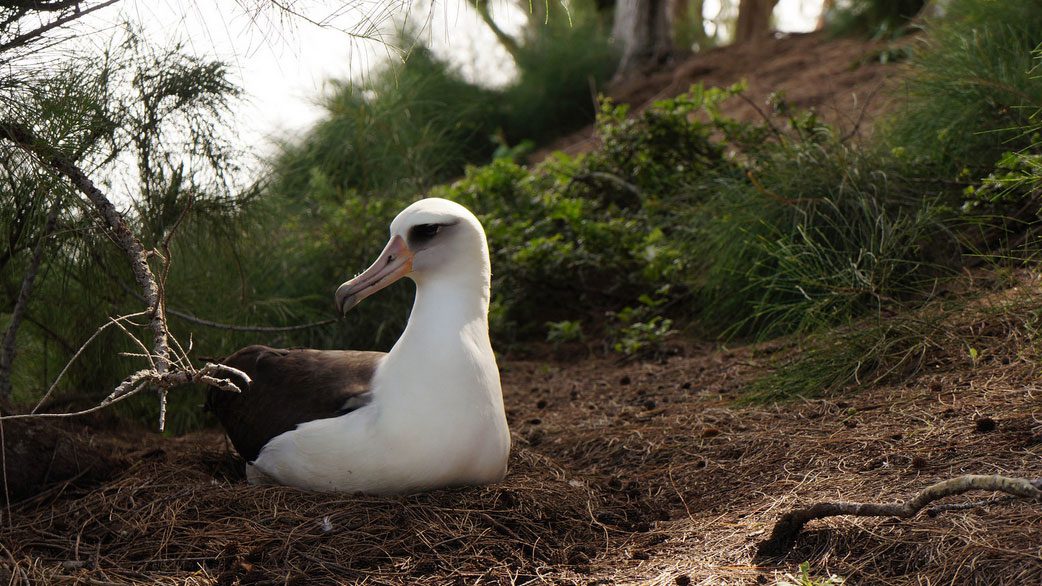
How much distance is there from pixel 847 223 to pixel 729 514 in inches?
105

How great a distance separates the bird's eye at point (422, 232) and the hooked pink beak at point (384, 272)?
0.05 m

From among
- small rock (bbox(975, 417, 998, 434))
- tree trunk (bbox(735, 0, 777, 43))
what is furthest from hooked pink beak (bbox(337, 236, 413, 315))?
tree trunk (bbox(735, 0, 777, 43))

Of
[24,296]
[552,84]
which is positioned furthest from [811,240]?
[552,84]

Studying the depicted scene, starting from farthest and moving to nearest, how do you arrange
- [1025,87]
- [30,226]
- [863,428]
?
[1025,87], [30,226], [863,428]

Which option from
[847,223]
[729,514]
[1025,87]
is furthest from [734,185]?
[729,514]

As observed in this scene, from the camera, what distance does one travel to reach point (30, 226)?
4359mm

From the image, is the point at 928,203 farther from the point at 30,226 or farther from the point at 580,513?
the point at 30,226

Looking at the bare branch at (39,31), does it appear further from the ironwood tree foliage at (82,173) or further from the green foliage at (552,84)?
the green foliage at (552,84)

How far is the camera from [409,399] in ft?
11.8

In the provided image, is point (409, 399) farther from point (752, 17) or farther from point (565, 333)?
point (752, 17)

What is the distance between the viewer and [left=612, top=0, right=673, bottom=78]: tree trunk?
13.4 m

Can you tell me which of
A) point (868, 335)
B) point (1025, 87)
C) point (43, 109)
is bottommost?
point (868, 335)

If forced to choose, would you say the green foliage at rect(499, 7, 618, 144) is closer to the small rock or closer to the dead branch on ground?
the dead branch on ground

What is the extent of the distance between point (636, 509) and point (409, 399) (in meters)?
0.99
